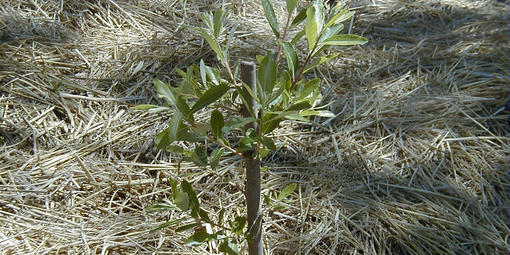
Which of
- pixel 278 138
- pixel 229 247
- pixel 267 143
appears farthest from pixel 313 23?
pixel 278 138

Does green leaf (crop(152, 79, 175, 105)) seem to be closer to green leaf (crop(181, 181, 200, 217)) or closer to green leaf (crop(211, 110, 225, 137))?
green leaf (crop(211, 110, 225, 137))

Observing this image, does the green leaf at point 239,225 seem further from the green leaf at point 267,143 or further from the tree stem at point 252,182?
the green leaf at point 267,143

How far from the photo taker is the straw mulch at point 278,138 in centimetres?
154

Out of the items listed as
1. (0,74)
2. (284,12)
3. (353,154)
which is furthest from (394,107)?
(0,74)

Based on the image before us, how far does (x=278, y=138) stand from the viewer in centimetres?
188

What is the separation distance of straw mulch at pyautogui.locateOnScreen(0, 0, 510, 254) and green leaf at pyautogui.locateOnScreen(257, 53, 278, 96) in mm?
516

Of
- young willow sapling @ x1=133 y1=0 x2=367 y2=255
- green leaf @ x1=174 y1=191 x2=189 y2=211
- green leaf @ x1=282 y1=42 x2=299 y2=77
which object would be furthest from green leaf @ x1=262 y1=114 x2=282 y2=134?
green leaf @ x1=174 y1=191 x2=189 y2=211

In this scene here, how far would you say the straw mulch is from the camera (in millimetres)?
1541

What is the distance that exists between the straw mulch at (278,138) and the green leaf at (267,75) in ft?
1.69

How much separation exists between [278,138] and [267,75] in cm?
95

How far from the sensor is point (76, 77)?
2.10 m

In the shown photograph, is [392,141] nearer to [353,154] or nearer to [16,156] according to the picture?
[353,154]

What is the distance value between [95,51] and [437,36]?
157 centimetres

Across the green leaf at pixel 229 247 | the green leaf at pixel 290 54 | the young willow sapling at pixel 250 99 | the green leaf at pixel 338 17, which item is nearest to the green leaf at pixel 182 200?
the young willow sapling at pixel 250 99
